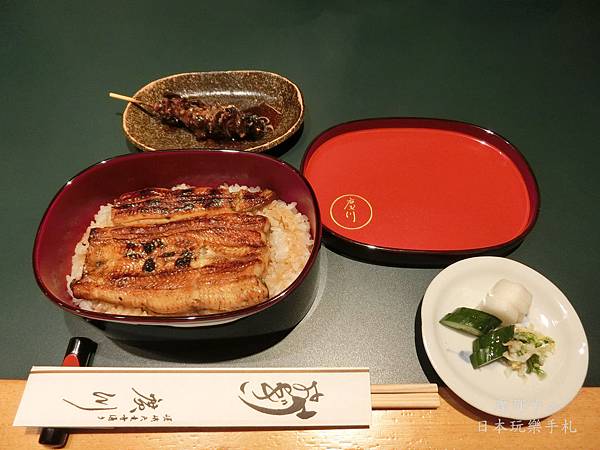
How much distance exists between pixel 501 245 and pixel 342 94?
1.47 meters

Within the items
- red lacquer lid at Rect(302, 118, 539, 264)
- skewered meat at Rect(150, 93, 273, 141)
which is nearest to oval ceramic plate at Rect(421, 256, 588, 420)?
red lacquer lid at Rect(302, 118, 539, 264)

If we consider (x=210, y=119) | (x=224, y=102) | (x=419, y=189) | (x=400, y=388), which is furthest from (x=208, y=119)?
(x=400, y=388)

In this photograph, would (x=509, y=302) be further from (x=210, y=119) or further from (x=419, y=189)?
(x=210, y=119)

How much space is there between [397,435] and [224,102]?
2.18 m

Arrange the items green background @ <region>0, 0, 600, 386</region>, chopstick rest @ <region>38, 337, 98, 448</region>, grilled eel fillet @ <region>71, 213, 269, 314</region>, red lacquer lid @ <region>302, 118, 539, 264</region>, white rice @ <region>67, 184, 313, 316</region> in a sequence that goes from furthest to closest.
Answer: red lacquer lid @ <region>302, 118, 539, 264</region>, green background @ <region>0, 0, 600, 386</region>, white rice @ <region>67, 184, 313, 316</region>, grilled eel fillet @ <region>71, 213, 269, 314</region>, chopstick rest @ <region>38, 337, 98, 448</region>

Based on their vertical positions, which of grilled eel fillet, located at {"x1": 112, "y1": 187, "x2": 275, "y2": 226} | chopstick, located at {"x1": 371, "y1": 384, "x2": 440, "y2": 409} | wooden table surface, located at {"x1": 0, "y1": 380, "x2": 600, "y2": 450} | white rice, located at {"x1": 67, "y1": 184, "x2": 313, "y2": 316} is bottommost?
wooden table surface, located at {"x1": 0, "y1": 380, "x2": 600, "y2": 450}

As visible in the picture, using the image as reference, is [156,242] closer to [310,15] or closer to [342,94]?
[342,94]

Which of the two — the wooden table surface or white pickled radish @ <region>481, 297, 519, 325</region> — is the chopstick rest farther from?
white pickled radish @ <region>481, 297, 519, 325</region>

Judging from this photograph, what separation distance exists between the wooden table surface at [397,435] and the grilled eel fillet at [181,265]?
19.8 inches

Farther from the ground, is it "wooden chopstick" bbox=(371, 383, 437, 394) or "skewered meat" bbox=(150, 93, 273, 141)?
"skewered meat" bbox=(150, 93, 273, 141)

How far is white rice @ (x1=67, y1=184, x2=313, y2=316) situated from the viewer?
1.79m

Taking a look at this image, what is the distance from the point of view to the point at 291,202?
2094mm

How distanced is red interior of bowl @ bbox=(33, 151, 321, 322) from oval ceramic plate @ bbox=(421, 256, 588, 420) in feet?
2.18

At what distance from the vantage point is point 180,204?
2012 millimetres
